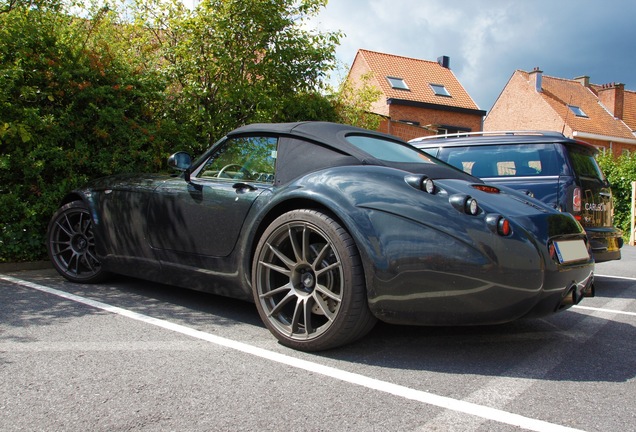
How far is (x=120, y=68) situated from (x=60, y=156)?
1.46m

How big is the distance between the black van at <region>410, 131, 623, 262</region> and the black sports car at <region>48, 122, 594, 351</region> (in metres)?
2.50

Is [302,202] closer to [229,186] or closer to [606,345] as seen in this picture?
[229,186]

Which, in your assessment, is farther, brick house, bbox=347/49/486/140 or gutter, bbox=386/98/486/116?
brick house, bbox=347/49/486/140

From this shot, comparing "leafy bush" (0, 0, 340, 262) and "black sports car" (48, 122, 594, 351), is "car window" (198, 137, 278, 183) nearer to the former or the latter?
"black sports car" (48, 122, 594, 351)

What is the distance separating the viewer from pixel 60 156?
19.8ft

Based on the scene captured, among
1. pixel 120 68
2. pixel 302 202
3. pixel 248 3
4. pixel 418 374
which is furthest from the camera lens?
pixel 248 3

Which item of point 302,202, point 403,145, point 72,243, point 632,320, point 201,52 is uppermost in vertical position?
point 201,52

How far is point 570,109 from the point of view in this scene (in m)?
33.3

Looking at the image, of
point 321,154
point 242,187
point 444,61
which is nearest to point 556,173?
point 321,154

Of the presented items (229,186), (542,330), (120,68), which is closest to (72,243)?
(229,186)

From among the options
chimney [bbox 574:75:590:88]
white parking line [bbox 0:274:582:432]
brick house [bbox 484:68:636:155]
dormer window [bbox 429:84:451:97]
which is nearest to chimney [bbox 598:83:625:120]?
brick house [bbox 484:68:636:155]

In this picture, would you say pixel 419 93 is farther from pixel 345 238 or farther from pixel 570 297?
pixel 345 238

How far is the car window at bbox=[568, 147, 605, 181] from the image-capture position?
5.96 metres

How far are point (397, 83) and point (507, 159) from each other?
23713mm
